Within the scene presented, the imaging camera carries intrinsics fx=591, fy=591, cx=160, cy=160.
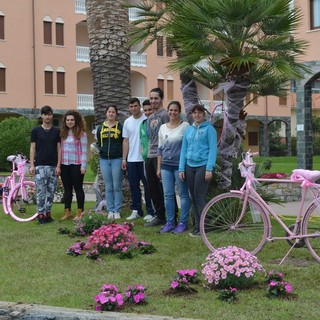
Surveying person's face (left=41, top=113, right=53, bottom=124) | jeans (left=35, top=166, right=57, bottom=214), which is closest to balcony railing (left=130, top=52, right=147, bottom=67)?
person's face (left=41, top=113, right=53, bottom=124)

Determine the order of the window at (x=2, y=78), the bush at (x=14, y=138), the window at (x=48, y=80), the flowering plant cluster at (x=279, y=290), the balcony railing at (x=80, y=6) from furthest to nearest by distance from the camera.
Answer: the balcony railing at (x=80, y=6), the window at (x=48, y=80), the window at (x=2, y=78), the bush at (x=14, y=138), the flowering plant cluster at (x=279, y=290)

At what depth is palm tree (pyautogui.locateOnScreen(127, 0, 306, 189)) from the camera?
770 cm

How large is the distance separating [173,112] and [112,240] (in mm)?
2214

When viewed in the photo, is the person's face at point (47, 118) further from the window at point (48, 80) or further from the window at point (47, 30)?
the window at point (47, 30)

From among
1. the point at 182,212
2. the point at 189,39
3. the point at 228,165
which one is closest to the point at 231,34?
the point at 189,39

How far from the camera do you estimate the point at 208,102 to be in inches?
1698

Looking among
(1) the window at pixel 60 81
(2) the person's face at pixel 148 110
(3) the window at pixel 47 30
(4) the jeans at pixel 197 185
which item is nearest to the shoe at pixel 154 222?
(4) the jeans at pixel 197 185

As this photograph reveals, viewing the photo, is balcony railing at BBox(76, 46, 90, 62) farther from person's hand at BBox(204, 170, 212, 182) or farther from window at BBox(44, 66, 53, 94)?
person's hand at BBox(204, 170, 212, 182)

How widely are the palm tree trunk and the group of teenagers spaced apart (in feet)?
2.19

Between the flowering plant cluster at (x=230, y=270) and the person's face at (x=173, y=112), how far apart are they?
3227 millimetres

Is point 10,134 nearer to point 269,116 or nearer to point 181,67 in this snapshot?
point 181,67

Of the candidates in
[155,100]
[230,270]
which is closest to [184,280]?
[230,270]

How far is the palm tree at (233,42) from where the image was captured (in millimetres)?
7695

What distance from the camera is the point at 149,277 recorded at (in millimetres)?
6164
